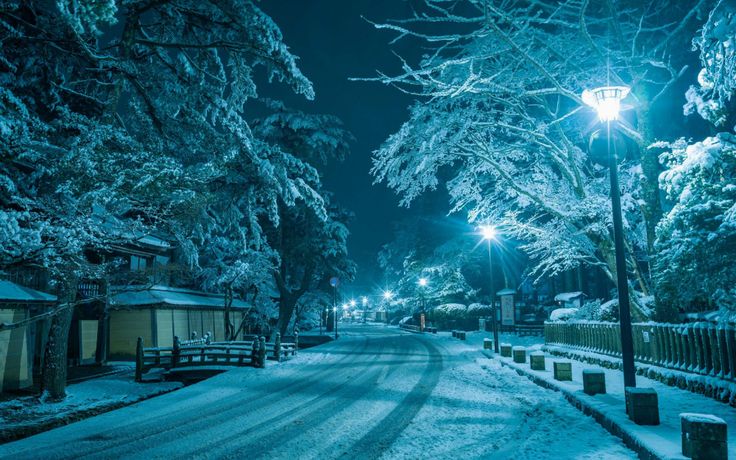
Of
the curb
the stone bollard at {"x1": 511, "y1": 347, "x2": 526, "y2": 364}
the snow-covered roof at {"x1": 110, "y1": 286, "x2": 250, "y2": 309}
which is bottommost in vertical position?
the stone bollard at {"x1": 511, "y1": 347, "x2": 526, "y2": 364}

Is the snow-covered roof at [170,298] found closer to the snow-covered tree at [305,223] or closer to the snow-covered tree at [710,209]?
the snow-covered tree at [305,223]

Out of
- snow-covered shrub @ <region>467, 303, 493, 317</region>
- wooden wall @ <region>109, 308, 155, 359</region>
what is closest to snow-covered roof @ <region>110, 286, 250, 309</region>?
wooden wall @ <region>109, 308, 155, 359</region>

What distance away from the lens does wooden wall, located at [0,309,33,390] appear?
14.1 metres

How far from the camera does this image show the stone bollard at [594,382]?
9141 millimetres

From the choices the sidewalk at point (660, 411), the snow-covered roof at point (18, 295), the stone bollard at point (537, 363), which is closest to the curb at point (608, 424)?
the sidewalk at point (660, 411)

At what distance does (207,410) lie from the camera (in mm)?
10086

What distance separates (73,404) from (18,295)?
15.0 ft

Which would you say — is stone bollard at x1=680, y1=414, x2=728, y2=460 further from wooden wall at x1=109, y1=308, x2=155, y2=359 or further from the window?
the window

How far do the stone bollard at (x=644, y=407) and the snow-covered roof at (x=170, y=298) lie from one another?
1789 centimetres

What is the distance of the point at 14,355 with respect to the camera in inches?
576

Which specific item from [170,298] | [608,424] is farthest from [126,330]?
[608,424]

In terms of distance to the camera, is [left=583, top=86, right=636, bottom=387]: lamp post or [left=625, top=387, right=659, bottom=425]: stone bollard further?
[left=583, top=86, right=636, bottom=387]: lamp post

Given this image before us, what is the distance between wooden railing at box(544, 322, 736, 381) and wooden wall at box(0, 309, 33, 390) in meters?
19.2

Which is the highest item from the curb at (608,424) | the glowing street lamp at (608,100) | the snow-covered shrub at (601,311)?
the glowing street lamp at (608,100)
